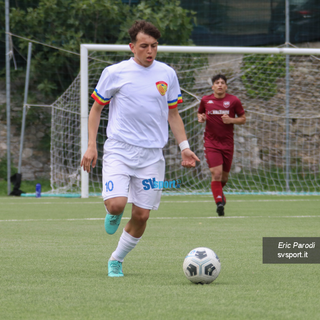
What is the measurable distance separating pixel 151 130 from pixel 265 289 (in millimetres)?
1271

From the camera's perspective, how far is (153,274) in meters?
3.85

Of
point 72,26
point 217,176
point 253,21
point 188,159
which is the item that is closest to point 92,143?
point 188,159

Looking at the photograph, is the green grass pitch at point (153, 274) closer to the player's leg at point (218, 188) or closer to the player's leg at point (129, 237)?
the player's leg at point (129, 237)

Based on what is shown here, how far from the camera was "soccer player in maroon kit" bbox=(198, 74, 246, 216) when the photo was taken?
8.26m

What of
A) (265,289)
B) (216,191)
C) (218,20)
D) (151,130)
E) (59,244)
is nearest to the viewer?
(265,289)

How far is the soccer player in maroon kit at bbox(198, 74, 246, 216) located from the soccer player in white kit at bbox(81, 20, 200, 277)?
13.9 ft

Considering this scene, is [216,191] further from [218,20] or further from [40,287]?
[218,20]

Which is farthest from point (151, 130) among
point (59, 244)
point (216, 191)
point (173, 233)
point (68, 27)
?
point (68, 27)

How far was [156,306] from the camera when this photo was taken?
2.87 meters

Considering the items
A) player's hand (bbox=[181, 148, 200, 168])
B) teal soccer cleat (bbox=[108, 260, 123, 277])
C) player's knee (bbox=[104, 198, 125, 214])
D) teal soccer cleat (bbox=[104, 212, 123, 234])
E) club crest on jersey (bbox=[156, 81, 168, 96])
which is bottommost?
teal soccer cleat (bbox=[108, 260, 123, 277])

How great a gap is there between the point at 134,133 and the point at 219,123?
4.62 meters

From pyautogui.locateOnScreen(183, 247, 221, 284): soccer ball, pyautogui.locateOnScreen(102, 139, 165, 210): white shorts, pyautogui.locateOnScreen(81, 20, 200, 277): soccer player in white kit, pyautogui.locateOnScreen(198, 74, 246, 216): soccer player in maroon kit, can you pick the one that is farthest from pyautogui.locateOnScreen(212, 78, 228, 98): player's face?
pyautogui.locateOnScreen(183, 247, 221, 284): soccer ball

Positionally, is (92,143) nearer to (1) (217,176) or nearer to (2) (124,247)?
(2) (124,247)

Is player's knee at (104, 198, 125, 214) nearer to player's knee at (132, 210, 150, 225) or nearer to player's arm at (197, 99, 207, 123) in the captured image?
player's knee at (132, 210, 150, 225)
